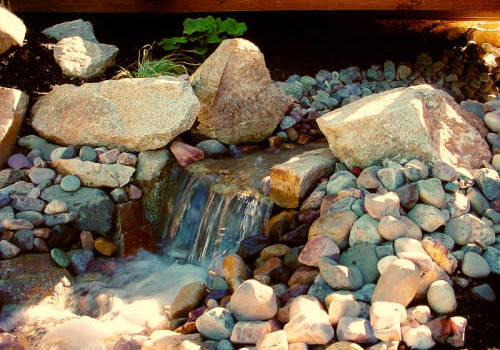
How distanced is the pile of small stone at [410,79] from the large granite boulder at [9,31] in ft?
7.40

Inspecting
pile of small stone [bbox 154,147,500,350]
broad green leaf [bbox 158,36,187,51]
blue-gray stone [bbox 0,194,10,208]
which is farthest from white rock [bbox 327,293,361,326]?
broad green leaf [bbox 158,36,187,51]

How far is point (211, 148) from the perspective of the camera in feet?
14.5

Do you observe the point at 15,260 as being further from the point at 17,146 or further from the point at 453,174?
the point at 453,174

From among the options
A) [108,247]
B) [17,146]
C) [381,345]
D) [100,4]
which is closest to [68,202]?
[108,247]

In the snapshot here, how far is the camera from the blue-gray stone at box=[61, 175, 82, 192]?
393 cm

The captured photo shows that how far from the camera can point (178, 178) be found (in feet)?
13.8

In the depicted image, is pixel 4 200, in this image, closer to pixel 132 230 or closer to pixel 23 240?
pixel 23 240

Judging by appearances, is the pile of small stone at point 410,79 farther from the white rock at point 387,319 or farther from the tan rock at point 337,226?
the white rock at point 387,319

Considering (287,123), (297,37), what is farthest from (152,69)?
(297,37)

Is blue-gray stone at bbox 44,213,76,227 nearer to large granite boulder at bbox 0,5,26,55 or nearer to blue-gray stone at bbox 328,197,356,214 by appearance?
large granite boulder at bbox 0,5,26,55

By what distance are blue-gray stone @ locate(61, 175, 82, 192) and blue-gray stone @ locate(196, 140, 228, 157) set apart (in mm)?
939

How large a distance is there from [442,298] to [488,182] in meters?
0.91

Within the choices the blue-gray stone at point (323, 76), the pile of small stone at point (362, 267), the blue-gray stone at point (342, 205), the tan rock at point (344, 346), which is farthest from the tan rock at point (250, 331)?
the blue-gray stone at point (323, 76)

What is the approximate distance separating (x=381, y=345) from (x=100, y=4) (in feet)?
15.3
